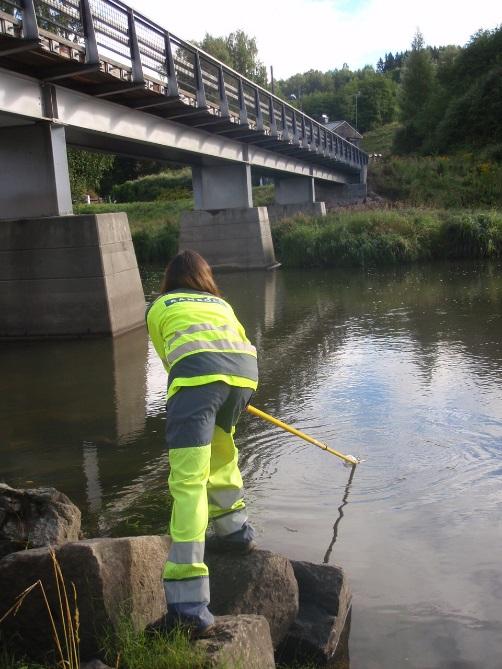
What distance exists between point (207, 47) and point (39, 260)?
7570cm

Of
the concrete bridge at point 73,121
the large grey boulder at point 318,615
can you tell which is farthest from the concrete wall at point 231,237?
the large grey boulder at point 318,615

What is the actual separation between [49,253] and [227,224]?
49.9 feet

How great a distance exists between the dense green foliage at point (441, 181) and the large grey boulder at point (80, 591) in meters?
34.7

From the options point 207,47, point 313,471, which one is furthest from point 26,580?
point 207,47

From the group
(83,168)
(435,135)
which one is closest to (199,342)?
(83,168)

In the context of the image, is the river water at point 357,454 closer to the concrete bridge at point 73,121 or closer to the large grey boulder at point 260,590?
the large grey boulder at point 260,590

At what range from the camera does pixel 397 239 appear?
2562cm

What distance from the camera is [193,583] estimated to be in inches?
124

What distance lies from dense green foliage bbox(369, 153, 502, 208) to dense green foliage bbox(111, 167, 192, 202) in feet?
51.2

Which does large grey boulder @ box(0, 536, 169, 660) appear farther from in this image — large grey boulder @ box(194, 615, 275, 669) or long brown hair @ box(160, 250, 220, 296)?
long brown hair @ box(160, 250, 220, 296)

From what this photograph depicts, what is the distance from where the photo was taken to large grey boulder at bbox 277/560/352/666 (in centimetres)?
351

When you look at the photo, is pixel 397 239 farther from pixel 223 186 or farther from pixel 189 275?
pixel 189 275

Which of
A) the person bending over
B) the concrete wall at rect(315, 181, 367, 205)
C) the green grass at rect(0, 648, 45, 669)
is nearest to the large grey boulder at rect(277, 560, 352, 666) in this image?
the person bending over

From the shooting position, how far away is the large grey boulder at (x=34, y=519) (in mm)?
3854
